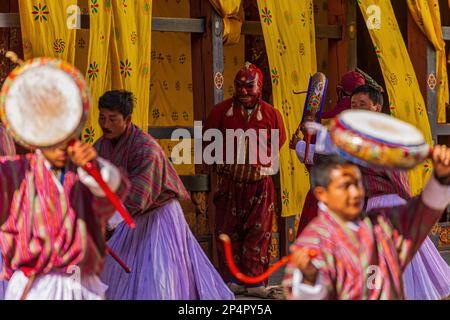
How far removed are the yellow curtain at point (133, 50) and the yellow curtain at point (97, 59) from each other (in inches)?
2.5

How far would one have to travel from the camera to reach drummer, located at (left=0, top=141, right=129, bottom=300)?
4551mm

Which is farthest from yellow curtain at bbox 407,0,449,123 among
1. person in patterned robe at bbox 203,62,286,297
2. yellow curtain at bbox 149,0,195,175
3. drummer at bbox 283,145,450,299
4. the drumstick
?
the drumstick

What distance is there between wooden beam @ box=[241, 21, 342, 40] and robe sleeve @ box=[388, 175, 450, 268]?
4576 millimetres

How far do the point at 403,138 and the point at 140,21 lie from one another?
12.1 ft

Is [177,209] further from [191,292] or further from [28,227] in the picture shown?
[28,227]

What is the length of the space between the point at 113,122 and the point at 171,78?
143 inches

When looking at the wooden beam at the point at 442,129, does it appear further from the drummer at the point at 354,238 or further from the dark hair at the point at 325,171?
the dark hair at the point at 325,171

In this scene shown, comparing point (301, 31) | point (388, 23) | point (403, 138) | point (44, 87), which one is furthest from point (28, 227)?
point (388, 23)

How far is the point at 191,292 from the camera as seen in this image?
633 centimetres

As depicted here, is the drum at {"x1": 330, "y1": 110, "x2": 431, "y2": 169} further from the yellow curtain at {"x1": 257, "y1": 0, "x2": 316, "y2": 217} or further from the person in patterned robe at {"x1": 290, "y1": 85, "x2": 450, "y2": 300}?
the yellow curtain at {"x1": 257, "y1": 0, "x2": 316, "y2": 217}

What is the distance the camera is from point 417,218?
15.2ft

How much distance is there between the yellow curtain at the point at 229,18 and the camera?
8141mm

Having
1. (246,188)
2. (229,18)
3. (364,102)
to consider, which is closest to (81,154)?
(364,102)

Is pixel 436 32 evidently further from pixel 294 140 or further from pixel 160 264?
pixel 160 264
